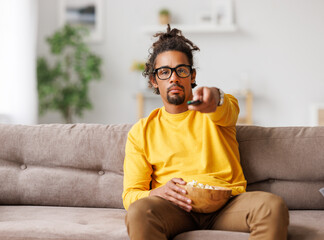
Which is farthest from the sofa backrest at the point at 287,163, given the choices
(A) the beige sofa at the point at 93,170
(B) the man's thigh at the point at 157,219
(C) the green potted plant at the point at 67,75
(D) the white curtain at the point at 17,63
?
(C) the green potted plant at the point at 67,75

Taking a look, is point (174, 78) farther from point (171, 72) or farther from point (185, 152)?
point (185, 152)

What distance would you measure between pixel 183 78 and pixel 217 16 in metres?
3.86

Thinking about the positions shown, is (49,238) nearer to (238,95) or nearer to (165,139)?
(165,139)

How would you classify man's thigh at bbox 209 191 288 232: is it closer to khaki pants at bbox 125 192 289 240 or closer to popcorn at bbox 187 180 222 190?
khaki pants at bbox 125 192 289 240

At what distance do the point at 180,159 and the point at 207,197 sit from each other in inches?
10.9

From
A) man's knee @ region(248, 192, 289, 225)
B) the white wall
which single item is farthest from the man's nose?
the white wall

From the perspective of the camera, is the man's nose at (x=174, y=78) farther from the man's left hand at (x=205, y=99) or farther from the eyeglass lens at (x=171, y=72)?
the man's left hand at (x=205, y=99)

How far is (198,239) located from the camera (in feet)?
4.73

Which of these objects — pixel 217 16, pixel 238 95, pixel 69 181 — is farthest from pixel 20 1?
pixel 69 181

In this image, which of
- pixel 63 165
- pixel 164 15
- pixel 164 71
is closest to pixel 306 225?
pixel 164 71

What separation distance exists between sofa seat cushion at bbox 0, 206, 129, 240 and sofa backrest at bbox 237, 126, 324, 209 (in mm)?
605

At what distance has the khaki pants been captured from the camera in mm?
1311

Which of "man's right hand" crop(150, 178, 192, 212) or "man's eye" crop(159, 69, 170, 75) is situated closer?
"man's right hand" crop(150, 178, 192, 212)

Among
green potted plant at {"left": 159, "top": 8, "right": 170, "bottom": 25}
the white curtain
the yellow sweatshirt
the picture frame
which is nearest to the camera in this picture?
the yellow sweatshirt
